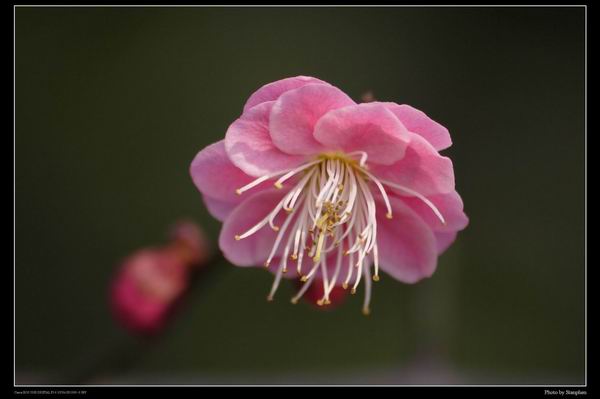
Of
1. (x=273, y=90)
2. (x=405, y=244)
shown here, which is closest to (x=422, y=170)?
(x=405, y=244)

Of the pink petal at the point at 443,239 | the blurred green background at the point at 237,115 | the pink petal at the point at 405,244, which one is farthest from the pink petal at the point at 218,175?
the blurred green background at the point at 237,115

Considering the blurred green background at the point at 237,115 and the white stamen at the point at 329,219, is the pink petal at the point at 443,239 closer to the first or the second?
the white stamen at the point at 329,219

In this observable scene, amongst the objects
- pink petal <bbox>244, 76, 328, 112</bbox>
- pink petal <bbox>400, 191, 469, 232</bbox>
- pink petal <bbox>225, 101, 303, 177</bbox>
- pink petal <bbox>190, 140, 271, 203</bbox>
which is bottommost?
pink petal <bbox>400, 191, 469, 232</bbox>

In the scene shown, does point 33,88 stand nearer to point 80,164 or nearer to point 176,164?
point 80,164

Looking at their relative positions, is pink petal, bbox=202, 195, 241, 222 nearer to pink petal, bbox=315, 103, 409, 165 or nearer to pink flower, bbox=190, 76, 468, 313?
pink flower, bbox=190, 76, 468, 313

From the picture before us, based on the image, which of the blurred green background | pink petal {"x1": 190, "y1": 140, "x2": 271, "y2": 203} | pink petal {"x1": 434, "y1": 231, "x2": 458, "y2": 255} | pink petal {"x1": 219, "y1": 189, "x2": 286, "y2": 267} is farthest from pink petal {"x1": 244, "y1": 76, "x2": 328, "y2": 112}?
the blurred green background
